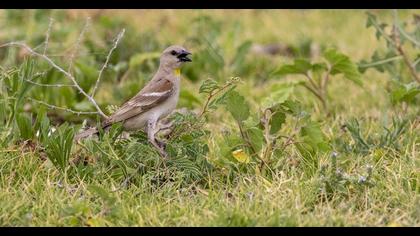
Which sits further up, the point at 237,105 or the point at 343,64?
the point at 343,64

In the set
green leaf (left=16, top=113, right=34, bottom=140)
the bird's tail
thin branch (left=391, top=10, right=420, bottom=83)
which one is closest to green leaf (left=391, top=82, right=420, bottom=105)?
thin branch (left=391, top=10, right=420, bottom=83)

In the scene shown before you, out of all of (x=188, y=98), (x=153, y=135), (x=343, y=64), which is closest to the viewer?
(x=153, y=135)

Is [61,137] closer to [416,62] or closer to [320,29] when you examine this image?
[416,62]

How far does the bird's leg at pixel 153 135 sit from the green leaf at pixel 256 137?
21.8 inches

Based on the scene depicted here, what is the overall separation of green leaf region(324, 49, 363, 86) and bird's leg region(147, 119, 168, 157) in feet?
5.14

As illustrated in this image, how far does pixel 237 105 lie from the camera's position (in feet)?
17.7

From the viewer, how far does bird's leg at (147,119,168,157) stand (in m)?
5.29

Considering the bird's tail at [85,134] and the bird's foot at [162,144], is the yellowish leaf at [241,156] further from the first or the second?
the bird's tail at [85,134]

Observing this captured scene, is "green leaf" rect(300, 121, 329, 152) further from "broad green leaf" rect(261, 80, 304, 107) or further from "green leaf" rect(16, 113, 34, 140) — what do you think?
"green leaf" rect(16, 113, 34, 140)

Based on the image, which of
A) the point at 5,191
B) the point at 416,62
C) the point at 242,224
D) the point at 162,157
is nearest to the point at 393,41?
the point at 416,62

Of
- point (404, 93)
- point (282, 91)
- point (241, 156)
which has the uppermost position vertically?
point (404, 93)

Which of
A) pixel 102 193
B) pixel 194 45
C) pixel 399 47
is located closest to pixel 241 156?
pixel 102 193

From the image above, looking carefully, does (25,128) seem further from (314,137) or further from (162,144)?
(314,137)

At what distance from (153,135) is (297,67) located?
1.64 m
